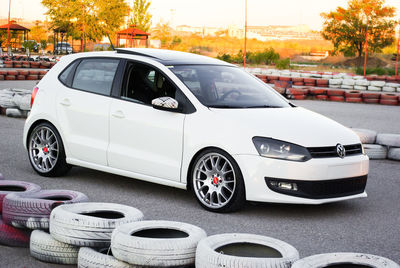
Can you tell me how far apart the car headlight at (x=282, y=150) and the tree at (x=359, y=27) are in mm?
59268

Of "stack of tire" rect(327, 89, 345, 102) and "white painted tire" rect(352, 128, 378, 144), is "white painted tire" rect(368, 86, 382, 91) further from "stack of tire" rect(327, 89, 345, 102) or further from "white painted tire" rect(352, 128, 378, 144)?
"white painted tire" rect(352, 128, 378, 144)

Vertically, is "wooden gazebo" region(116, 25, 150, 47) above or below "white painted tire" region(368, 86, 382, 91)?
above

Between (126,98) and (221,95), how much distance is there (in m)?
1.11

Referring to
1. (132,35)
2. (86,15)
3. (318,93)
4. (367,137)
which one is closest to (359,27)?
(132,35)

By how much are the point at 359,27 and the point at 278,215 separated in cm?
6011

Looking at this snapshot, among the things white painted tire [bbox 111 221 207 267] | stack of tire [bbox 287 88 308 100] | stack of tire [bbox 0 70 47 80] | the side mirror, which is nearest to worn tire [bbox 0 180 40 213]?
the side mirror

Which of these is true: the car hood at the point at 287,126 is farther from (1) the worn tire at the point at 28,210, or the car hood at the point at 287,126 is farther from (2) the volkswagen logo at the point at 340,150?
(1) the worn tire at the point at 28,210

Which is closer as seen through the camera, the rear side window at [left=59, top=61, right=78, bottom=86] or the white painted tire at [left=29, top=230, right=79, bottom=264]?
the white painted tire at [left=29, top=230, right=79, bottom=264]

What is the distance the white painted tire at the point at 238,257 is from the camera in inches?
163

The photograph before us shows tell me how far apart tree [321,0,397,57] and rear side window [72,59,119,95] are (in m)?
58.0

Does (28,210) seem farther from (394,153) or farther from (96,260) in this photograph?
(394,153)

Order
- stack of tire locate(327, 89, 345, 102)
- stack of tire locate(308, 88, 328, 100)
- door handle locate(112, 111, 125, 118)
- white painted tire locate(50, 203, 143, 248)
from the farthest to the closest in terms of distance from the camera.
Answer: stack of tire locate(308, 88, 328, 100), stack of tire locate(327, 89, 345, 102), door handle locate(112, 111, 125, 118), white painted tire locate(50, 203, 143, 248)

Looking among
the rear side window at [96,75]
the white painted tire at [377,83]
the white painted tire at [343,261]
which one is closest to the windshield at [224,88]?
the rear side window at [96,75]

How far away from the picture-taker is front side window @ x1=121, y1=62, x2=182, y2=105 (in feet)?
23.7
